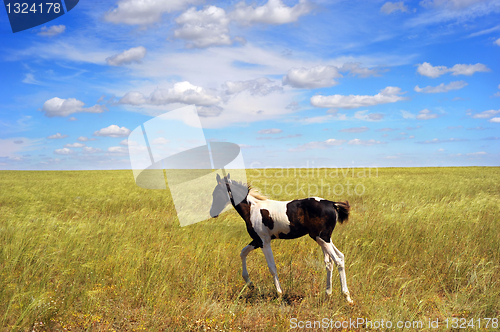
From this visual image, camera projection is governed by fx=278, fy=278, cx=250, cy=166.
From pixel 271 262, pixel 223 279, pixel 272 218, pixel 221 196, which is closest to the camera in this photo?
pixel 271 262

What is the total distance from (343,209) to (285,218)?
950mm

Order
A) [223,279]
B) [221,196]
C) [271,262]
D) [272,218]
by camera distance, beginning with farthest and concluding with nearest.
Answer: [223,279]
[221,196]
[272,218]
[271,262]

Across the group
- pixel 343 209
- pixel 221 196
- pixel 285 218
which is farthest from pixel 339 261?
pixel 221 196

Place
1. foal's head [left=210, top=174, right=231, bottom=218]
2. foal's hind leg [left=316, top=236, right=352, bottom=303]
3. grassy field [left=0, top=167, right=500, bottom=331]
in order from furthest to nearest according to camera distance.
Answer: foal's head [left=210, top=174, right=231, bottom=218]
foal's hind leg [left=316, top=236, right=352, bottom=303]
grassy field [left=0, top=167, right=500, bottom=331]

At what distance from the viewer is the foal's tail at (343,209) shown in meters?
4.35

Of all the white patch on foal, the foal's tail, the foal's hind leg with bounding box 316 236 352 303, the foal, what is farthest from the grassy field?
the foal's tail

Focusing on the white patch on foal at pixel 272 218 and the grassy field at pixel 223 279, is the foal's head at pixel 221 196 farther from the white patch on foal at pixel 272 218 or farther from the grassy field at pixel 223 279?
the grassy field at pixel 223 279

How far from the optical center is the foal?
13.8 feet

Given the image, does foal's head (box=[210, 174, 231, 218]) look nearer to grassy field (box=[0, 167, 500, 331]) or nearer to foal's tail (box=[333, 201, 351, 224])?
grassy field (box=[0, 167, 500, 331])

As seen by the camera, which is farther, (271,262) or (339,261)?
(271,262)

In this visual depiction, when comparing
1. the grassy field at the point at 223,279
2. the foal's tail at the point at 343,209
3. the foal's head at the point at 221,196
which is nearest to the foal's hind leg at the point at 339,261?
the grassy field at the point at 223,279

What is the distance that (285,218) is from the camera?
13.9 feet

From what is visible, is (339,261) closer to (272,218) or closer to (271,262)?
(271,262)

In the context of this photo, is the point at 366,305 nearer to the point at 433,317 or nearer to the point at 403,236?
the point at 433,317
